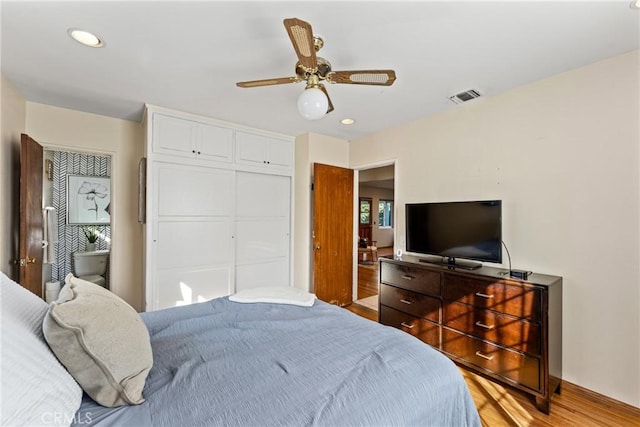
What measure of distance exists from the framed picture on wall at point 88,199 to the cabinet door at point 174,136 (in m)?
2.07

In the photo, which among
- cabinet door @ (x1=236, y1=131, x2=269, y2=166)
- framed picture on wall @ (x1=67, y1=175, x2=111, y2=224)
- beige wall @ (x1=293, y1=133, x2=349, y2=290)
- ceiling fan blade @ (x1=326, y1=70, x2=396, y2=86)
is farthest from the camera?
framed picture on wall @ (x1=67, y1=175, x2=111, y2=224)

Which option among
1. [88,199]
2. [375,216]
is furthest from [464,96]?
[375,216]

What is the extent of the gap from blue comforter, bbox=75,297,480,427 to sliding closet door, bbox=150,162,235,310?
1.70 metres

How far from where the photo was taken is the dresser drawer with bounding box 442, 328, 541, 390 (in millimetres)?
2045

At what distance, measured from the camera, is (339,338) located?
1454 millimetres

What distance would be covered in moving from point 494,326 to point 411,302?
2.47 ft

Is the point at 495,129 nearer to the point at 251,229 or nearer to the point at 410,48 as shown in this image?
the point at 410,48

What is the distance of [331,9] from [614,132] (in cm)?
220

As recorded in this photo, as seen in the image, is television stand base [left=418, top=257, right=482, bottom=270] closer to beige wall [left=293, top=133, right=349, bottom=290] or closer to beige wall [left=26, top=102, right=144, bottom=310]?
beige wall [left=293, top=133, right=349, bottom=290]

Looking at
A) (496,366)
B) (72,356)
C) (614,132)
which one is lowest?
(496,366)

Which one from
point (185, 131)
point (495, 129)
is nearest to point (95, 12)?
point (185, 131)

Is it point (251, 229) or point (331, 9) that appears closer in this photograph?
point (331, 9)

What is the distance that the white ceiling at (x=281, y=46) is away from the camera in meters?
1.63

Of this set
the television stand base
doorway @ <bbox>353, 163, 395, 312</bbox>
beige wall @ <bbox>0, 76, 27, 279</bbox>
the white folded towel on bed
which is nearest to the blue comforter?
the white folded towel on bed
